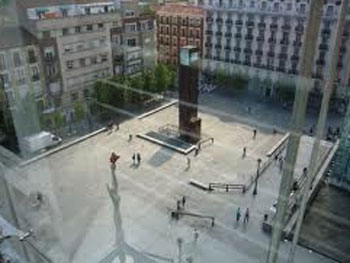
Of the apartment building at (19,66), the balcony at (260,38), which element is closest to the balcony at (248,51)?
the balcony at (260,38)

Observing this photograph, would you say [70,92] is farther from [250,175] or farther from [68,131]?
[250,175]

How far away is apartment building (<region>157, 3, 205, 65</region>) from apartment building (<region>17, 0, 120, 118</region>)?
2124 mm

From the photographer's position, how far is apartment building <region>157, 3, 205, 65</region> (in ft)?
16.2

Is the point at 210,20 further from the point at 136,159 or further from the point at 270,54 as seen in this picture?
the point at 136,159

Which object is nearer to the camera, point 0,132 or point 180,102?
point 0,132

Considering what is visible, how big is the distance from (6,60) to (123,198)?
1.92 meters

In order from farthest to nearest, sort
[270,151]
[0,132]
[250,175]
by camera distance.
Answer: [270,151], [250,175], [0,132]

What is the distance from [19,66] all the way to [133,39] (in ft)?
7.96

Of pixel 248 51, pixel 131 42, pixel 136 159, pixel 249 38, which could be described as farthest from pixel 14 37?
pixel 248 51

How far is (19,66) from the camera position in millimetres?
1480

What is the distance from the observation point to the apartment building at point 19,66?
1.33m

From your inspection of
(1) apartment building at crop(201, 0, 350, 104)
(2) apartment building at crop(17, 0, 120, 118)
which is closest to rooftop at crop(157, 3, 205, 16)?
(1) apartment building at crop(201, 0, 350, 104)

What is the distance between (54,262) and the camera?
1.23m

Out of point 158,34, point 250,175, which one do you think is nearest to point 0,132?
point 250,175
